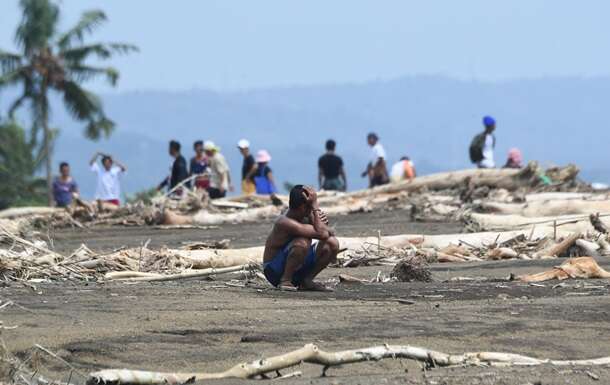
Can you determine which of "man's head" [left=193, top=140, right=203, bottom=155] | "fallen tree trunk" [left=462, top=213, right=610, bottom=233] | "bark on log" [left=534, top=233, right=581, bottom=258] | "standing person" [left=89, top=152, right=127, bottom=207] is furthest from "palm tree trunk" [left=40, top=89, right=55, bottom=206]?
"bark on log" [left=534, top=233, right=581, bottom=258]

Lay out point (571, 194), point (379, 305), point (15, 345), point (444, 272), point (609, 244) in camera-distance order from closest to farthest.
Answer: point (15, 345) → point (379, 305) → point (444, 272) → point (609, 244) → point (571, 194)

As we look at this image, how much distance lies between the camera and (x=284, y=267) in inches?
508

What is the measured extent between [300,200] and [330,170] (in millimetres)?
18426

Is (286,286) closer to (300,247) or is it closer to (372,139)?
(300,247)

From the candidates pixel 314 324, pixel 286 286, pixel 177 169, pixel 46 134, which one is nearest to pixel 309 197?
pixel 286 286

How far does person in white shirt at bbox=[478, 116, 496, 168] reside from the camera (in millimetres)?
28297

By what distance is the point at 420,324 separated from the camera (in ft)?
34.7

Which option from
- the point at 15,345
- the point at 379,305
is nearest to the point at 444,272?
the point at 379,305

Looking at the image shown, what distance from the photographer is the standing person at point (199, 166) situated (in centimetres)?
2873

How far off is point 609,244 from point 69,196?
1607 cm

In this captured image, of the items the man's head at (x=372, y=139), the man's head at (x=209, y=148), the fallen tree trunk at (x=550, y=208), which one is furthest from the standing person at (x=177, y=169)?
the fallen tree trunk at (x=550, y=208)

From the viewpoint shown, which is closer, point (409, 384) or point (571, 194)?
point (409, 384)

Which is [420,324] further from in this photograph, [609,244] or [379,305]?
[609,244]

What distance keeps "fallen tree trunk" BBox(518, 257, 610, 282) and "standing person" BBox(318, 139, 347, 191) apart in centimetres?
1667
